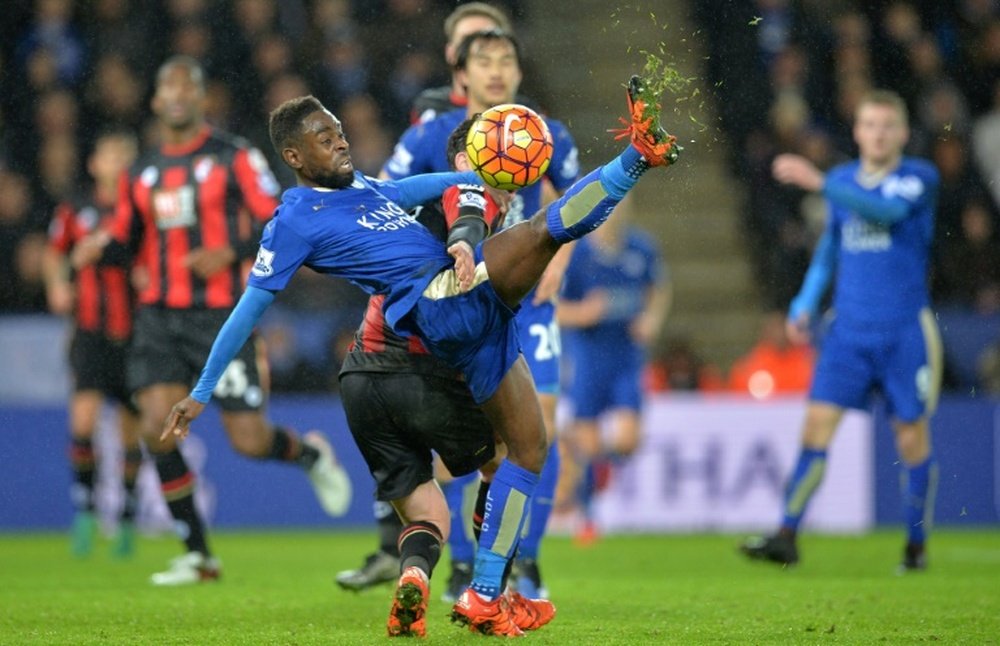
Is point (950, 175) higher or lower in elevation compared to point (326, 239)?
higher

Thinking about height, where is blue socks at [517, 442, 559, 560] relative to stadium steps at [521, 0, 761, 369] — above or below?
below

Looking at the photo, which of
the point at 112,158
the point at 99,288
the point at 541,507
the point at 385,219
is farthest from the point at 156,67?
the point at 385,219

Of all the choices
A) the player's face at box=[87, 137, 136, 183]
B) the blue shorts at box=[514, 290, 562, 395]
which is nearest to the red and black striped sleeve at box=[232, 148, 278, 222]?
the blue shorts at box=[514, 290, 562, 395]

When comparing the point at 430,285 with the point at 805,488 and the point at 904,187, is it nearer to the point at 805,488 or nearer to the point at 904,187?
the point at 805,488

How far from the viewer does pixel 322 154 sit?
543 centimetres

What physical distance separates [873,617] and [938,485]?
621cm

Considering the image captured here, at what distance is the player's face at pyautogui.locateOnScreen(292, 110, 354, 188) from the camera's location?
→ 5418mm

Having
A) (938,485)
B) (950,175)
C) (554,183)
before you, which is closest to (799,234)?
(950,175)

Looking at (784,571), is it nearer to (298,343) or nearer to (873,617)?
(873,617)

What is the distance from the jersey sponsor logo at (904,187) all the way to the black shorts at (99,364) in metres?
4.97

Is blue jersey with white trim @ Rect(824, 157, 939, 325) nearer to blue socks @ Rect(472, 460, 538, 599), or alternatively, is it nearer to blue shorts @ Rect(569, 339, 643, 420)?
blue shorts @ Rect(569, 339, 643, 420)

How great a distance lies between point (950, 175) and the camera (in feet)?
45.8

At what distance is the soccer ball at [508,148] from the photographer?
5.29 m

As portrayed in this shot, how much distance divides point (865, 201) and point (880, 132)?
1.43 ft
